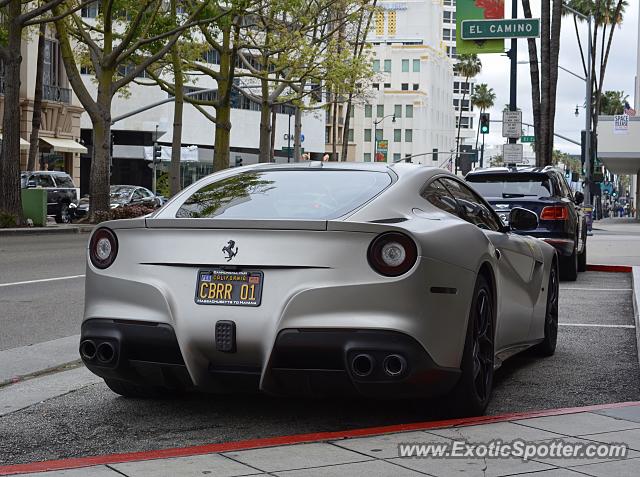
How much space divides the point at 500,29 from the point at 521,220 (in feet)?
72.5

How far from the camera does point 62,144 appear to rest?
54812 millimetres

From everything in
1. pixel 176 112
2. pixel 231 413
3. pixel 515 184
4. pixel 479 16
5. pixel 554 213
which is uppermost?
pixel 479 16

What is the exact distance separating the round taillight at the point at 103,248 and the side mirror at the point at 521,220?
3.13m

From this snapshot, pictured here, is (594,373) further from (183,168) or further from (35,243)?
(183,168)

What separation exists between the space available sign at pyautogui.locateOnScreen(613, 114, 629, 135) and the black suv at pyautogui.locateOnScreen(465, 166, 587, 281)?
41627 millimetres

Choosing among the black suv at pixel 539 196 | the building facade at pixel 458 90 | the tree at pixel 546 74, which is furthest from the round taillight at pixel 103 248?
the building facade at pixel 458 90

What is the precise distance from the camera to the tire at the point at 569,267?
619 inches

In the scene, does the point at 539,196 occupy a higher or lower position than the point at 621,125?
lower

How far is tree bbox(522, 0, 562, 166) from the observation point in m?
31.2

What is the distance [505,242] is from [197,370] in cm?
247

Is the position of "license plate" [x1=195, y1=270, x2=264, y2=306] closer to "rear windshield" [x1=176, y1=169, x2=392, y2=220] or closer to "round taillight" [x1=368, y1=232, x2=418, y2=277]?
"rear windshield" [x1=176, y1=169, x2=392, y2=220]

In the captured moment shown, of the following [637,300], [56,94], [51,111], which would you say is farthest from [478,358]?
[56,94]

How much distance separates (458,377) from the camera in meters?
5.79

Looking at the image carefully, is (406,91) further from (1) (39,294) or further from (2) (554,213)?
(1) (39,294)
